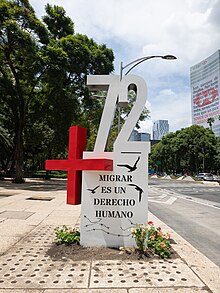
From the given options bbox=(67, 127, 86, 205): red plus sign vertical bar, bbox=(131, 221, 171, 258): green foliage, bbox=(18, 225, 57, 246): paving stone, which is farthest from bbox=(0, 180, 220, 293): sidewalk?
bbox=(67, 127, 86, 205): red plus sign vertical bar

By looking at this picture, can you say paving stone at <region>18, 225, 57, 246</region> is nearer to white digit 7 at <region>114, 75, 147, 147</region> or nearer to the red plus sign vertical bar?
the red plus sign vertical bar

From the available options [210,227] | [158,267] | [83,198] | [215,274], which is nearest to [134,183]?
[83,198]

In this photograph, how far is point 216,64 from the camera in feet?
470

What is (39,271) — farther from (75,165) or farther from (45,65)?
(45,65)

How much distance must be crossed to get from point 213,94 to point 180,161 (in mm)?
85984

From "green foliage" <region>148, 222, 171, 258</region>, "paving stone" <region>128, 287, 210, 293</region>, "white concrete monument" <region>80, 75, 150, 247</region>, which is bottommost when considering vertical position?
"paving stone" <region>128, 287, 210, 293</region>

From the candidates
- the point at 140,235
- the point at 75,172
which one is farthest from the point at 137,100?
the point at 140,235

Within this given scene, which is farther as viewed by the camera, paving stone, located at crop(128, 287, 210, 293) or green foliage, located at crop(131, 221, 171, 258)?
green foliage, located at crop(131, 221, 171, 258)

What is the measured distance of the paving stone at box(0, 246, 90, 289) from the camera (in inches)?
151

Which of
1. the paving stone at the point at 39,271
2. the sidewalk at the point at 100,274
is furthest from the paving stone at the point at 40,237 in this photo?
the paving stone at the point at 39,271

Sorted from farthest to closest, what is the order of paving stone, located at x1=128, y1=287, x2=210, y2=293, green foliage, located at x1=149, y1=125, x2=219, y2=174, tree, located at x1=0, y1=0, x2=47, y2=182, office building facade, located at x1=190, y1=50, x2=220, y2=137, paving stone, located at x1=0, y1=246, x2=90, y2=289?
1. office building facade, located at x1=190, y1=50, x2=220, y2=137
2. green foliage, located at x1=149, y1=125, x2=219, y2=174
3. tree, located at x1=0, y1=0, x2=47, y2=182
4. paving stone, located at x1=0, y1=246, x2=90, y2=289
5. paving stone, located at x1=128, y1=287, x2=210, y2=293

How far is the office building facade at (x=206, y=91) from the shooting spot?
5561 inches

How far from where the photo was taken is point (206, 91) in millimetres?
152000

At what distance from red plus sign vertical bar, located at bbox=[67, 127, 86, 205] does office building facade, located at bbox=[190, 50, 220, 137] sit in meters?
137
